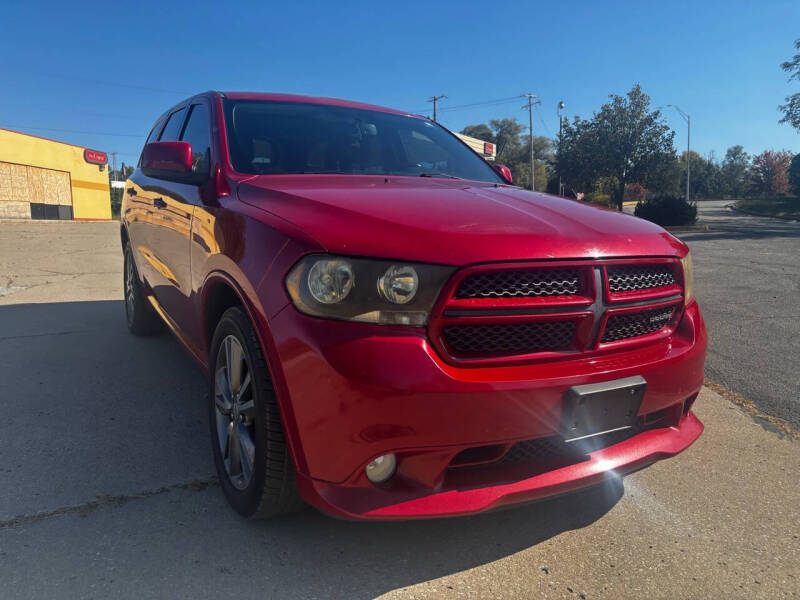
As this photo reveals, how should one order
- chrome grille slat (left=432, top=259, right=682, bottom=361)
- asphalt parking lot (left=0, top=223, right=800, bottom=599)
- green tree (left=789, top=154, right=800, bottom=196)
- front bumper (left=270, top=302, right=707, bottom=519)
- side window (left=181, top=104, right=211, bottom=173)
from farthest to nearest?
1. green tree (left=789, top=154, right=800, bottom=196)
2. side window (left=181, top=104, right=211, bottom=173)
3. asphalt parking lot (left=0, top=223, right=800, bottom=599)
4. chrome grille slat (left=432, top=259, right=682, bottom=361)
5. front bumper (left=270, top=302, right=707, bottom=519)

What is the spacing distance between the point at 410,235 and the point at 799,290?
271 inches

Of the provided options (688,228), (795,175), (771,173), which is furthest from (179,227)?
(771,173)

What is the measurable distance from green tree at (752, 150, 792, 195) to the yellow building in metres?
74.8

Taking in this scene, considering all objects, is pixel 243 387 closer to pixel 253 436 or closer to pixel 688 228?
pixel 253 436

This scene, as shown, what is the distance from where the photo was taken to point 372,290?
180 centimetres

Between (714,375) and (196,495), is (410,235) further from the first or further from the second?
(714,375)

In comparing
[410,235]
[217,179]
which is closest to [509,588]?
[410,235]

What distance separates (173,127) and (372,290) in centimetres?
316

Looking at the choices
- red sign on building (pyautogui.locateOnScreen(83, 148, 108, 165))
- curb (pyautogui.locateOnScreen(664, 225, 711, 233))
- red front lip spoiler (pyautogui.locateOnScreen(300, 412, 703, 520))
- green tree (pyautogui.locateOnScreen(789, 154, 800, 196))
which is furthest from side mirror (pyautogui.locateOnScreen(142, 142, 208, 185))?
green tree (pyautogui.locateOnScreen(789, 154, 800, 196))

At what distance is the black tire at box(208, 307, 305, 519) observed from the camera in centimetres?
202

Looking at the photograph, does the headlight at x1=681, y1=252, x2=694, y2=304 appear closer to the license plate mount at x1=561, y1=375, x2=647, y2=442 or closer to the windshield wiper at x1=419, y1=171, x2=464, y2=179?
the license plate mount at x1=561, y1=375, x2=647, y2=442

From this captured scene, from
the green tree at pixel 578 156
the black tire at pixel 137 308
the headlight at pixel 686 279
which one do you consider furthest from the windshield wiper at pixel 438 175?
the green tree at pixel 578 156

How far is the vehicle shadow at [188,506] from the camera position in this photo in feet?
6.69

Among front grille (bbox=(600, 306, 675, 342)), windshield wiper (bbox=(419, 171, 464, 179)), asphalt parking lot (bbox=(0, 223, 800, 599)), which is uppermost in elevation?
windshield wiper (bbox=(419, 171, 464, 179))
